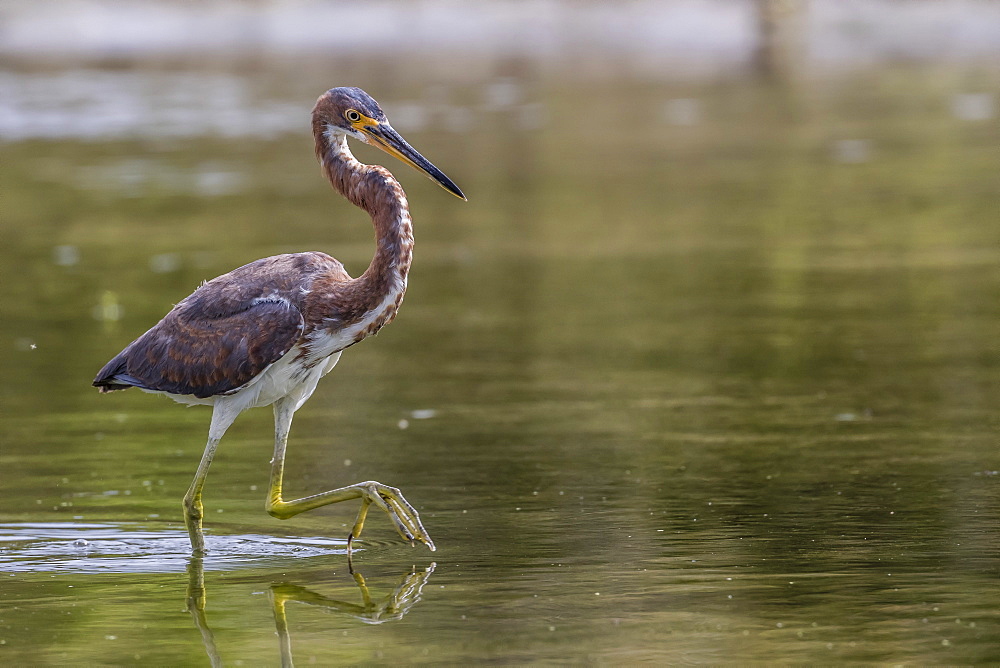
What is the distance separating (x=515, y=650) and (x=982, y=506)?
2742mm

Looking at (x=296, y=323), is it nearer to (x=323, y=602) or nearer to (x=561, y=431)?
(x=323, y=602)

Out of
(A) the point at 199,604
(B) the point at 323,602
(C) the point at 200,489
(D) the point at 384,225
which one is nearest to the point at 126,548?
(C) the point at 200,489

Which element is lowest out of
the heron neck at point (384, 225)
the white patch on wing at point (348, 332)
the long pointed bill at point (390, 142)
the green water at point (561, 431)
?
the green water at point (561, 431)

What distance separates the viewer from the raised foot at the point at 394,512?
7453 millimetres

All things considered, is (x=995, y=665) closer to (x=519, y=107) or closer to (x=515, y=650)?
(x=515, y=650)

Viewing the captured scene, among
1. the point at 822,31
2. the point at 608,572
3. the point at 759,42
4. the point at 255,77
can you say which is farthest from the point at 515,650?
the point at 822,31

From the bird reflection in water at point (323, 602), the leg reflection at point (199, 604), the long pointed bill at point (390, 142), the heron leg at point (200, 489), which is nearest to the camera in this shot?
the leg reflection at point (199, 604)

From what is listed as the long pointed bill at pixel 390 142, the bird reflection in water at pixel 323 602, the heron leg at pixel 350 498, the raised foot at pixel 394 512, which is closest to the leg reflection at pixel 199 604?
the bird reflection in water at pixel 323 602

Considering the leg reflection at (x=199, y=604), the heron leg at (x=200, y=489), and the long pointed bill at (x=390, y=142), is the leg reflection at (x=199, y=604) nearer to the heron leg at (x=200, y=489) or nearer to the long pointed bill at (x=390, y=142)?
the heron leg at (x=200, y=489)

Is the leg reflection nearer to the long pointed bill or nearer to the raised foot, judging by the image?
the raised foot

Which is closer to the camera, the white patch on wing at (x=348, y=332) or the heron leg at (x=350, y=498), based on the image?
the heron leg at (x=350, y=498)

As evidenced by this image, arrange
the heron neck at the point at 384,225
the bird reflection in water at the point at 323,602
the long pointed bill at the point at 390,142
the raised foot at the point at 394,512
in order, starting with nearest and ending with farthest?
the bird reflection in water at the point at 323,602
the raised foot at the point at 394,512
the heron neck at the point at 384,225
the long pointed bill at the point at 390,142

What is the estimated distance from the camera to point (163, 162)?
22.6m

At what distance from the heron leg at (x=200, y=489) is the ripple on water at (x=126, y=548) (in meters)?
0.05
